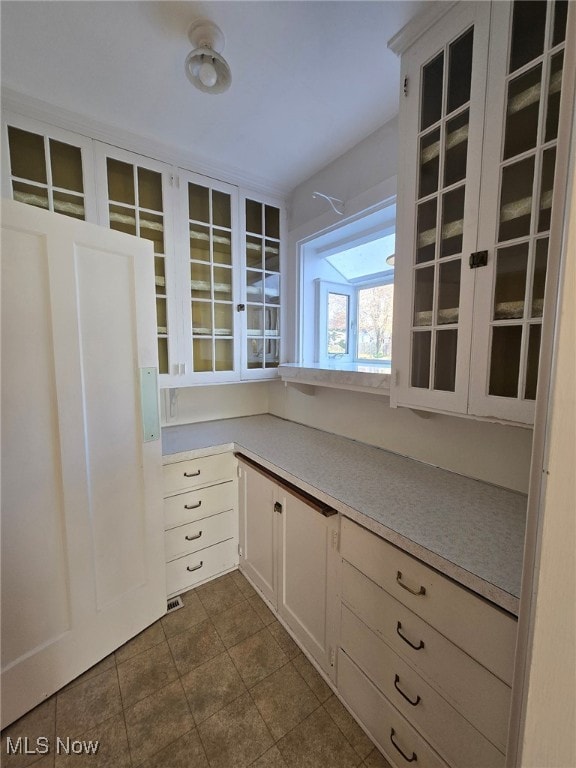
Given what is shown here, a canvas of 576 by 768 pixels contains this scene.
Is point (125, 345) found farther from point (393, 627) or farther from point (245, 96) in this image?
point (393, 627)

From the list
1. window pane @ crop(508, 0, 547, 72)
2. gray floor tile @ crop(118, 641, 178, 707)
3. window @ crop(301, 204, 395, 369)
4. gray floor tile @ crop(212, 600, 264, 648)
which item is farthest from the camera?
window @ crop(301, 204, 395, 369)

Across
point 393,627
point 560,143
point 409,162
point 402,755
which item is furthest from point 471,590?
point 409,162

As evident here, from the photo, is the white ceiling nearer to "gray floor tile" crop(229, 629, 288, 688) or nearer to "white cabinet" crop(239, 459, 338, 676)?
"white cabinet" crop(239, 459, 338, 676)

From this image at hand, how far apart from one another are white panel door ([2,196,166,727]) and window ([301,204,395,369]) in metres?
1.14

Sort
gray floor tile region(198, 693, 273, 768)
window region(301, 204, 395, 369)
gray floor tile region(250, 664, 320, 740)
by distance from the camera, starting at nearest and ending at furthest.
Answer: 1. gray floor tile region(198, 693, 273, 768)
2. gray floor tile region(250, 664, 320, 740)
3. window region(301, 204, 395, 369)

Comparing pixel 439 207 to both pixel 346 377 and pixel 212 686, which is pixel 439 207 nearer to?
pixel 346 377

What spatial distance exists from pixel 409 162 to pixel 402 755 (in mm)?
2050

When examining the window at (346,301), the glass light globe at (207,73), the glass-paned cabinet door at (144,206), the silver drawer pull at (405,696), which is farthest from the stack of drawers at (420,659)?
the glass light globe at (207,73)

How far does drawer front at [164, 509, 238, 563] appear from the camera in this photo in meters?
1.73

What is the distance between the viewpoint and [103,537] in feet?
4.47

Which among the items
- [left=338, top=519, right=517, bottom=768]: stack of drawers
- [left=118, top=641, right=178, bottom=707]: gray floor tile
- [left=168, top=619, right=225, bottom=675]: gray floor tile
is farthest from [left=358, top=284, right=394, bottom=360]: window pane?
[left=118, top=641, right=178, bottom=707]: gray floor tile

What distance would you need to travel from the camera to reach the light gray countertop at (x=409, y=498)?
0.83 meters

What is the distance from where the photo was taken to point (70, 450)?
123 centimetres

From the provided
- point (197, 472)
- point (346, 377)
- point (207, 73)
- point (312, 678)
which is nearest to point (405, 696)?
point (312, 678)
